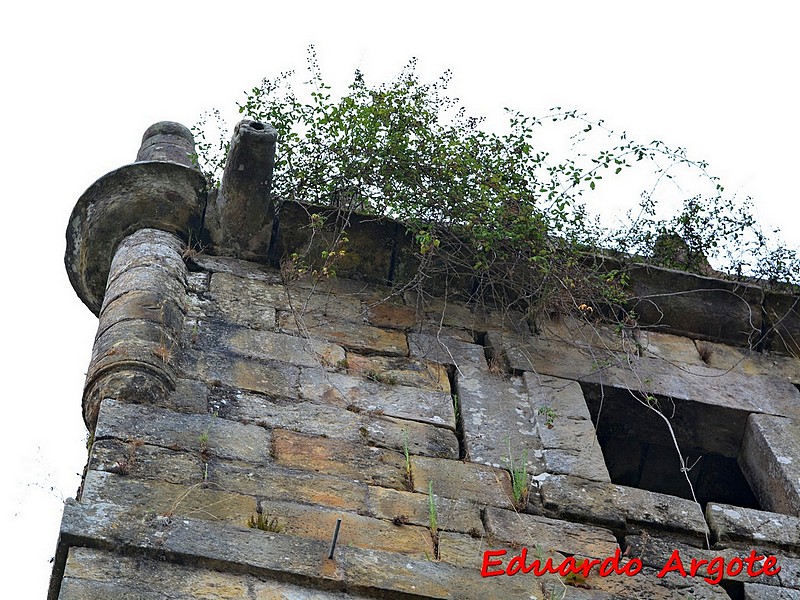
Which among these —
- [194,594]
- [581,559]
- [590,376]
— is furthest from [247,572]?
[590,376]

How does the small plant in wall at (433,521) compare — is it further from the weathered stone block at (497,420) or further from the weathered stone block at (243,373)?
the weathered stone block at (243,373)

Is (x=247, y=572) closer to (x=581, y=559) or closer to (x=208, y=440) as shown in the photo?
(x=208, y=440)

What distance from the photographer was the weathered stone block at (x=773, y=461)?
17.0ft

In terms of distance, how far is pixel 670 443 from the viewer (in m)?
5.97

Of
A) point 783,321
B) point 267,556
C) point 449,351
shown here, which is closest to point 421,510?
point 267,556

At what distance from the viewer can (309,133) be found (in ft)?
19.7

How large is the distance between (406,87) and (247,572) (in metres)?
3.38

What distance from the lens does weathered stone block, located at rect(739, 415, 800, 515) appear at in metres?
5.19

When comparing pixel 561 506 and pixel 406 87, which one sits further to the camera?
pixel 406 87

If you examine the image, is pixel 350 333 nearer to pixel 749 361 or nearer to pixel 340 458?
pixel 340 458

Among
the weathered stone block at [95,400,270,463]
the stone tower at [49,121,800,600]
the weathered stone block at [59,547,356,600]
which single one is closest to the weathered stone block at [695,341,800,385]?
the stone tower at [49,121,800,600]

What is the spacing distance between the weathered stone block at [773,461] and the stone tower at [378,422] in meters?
0.01

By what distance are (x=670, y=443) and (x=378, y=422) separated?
1.94 m

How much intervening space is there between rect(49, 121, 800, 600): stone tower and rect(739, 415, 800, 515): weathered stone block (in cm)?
1
